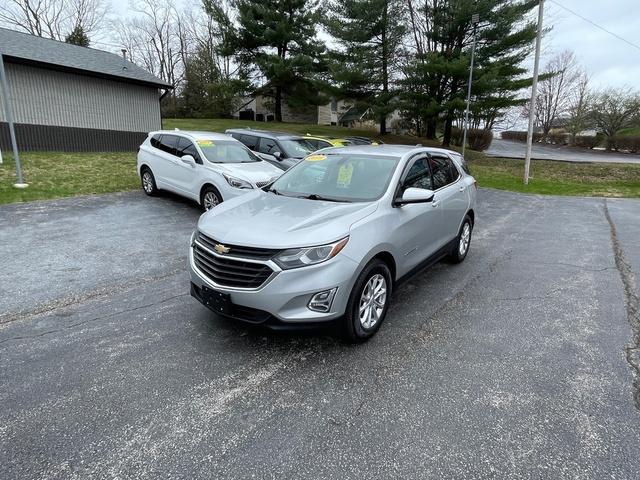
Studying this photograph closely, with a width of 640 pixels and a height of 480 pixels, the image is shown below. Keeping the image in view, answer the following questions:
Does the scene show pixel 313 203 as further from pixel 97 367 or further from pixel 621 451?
pixel 621 451

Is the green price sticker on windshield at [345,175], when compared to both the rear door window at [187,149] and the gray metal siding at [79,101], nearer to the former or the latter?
the rear door window at [187,149]

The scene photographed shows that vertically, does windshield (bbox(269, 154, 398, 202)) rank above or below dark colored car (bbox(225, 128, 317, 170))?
below

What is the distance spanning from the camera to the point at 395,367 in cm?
314

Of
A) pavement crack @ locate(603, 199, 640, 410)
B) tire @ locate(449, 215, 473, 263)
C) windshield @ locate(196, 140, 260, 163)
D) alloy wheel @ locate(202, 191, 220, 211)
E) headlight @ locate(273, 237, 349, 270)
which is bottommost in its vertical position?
pavement crack @ locate(603, 199, 640, 410)

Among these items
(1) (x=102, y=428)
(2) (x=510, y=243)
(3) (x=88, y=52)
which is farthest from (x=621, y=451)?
(3) (x=88, y=52)

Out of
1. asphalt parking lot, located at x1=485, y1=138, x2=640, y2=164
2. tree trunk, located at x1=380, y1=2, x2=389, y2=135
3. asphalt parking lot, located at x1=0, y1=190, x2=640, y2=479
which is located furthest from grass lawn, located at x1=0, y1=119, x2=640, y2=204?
tree trunk, located at x1=380, y1=2, x2=389, y2=135

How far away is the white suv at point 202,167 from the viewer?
24.6ft

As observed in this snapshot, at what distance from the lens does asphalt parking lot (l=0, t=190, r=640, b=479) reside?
7.36 ft

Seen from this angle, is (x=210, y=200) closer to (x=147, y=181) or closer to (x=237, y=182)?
(x=237, y=182)

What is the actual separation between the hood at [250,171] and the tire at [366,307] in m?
4.51

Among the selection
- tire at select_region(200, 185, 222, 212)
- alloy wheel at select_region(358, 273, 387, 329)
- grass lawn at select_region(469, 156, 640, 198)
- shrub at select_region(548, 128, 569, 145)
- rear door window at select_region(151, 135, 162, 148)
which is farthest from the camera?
shrub at select_region(548, 128, 569, 145)

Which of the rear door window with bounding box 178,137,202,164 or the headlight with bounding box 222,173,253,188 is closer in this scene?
the headlight with bounding box 222,173,253,188

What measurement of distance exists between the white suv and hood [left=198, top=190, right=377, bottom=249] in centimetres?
356

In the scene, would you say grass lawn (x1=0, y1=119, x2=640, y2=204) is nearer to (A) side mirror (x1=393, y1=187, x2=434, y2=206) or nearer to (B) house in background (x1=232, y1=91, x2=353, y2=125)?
(A) side mirror (x1=393, y1=187, x2=434, y2=206)
